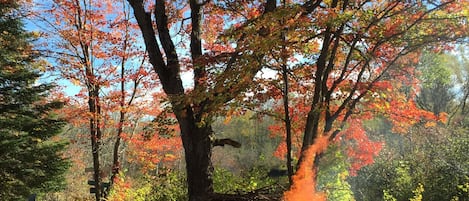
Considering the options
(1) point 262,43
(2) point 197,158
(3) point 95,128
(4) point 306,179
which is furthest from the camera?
(3) point 95,128

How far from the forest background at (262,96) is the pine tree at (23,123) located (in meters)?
0.06

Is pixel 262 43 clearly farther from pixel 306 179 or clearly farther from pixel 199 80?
pixel 306 179

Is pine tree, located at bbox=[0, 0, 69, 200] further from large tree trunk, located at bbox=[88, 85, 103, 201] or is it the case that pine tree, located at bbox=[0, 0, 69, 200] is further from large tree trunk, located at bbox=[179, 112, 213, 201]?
large tree trunk, located at bbox=[179, 112, 213, 201]

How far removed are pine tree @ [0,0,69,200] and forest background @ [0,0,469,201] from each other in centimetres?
6

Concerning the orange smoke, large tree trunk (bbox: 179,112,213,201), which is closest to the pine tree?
large tree trunk (bbox: 179,112,213,201)

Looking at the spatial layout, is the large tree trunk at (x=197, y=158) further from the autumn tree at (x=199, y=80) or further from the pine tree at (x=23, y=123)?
the pine tree at (x=23, y=123)

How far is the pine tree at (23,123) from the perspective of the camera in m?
10.8

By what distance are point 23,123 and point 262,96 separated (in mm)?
9348

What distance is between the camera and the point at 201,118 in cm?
443

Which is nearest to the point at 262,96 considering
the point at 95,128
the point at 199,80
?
the point at 199,80

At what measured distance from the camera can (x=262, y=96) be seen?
4.97 metres

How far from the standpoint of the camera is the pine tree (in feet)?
35.4

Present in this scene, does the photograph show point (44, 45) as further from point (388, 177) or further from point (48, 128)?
point (388, 177)

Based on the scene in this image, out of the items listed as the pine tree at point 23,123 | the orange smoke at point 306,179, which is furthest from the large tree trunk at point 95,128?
the orange smoke at point 306,179
